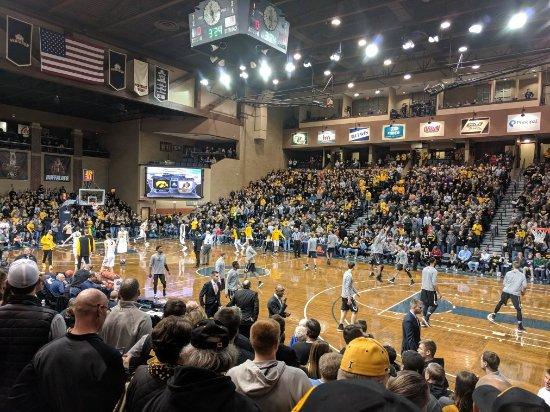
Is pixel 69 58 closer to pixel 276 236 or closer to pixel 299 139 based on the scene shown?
pixel 276 236

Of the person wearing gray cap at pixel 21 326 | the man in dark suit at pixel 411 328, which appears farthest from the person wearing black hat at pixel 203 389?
the man in dark suit at pixel 411 328

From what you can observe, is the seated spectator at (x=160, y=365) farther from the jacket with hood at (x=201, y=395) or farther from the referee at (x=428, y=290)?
the referee at (x=428, y=290)

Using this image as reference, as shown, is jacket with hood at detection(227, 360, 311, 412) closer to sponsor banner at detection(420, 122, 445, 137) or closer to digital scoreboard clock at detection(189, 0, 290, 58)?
digital scoreboard clock at detection(189, 0, 290, 58)

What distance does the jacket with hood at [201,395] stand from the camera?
160 cm

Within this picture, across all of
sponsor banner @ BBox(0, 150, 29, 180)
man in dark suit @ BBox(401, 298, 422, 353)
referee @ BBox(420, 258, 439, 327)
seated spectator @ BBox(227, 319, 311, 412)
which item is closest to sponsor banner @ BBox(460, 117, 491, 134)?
referee @ BBox(420, 258, 439, 327)

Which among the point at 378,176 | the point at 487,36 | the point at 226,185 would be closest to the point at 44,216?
the point at 226,185

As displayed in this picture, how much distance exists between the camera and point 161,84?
2659 centimetres

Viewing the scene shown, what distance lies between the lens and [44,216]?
24.8 meters

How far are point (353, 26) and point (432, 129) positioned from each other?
11.2 meters

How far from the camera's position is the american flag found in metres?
19.5

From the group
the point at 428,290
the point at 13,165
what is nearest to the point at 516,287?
the point at 428,290

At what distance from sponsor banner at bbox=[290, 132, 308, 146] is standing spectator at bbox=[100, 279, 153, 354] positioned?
3355 centimetres

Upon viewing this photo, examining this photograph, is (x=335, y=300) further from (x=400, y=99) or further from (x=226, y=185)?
(x=400, y=99)

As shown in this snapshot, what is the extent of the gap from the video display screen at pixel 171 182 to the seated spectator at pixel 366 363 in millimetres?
30557
